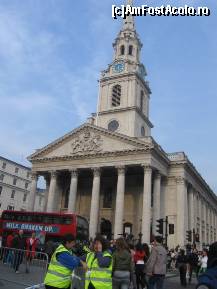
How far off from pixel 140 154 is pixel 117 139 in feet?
11.9

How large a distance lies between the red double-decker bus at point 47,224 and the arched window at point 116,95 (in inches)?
999

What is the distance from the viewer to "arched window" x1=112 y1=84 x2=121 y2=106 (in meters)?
53.2

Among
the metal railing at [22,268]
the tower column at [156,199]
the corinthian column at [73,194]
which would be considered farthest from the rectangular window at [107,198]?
the metal railing at [22,268]

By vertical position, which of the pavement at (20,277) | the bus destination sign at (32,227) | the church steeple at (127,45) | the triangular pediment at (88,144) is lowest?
the pavement at (20,277)

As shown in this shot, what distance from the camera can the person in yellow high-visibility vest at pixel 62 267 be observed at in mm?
6652

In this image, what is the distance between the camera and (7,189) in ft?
228

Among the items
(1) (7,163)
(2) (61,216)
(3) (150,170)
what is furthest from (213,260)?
(1) (7,163)

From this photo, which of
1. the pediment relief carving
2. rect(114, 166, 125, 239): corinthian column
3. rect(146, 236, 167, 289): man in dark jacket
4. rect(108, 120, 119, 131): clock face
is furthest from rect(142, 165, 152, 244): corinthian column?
rect(146, 236, 167, 289): man in dark jacket

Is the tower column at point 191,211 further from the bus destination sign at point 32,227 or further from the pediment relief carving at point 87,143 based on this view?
the bus destination sign at point 32,227

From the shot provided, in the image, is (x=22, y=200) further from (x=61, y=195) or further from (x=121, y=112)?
(x=121, y=112)

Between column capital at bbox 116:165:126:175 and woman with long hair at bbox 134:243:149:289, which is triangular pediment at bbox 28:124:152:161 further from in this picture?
woman with long hair at bbox 134:243:149:289

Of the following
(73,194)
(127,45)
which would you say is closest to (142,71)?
(127,45)

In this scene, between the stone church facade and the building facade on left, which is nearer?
the stone church facade

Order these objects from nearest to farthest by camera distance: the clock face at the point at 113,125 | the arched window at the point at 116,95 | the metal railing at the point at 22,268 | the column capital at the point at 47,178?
the metal railing at the point at 22,268 < the column capital at the point at 47,178 < the clock face at the point at 113,125 < the arched window at the point at 116,95
